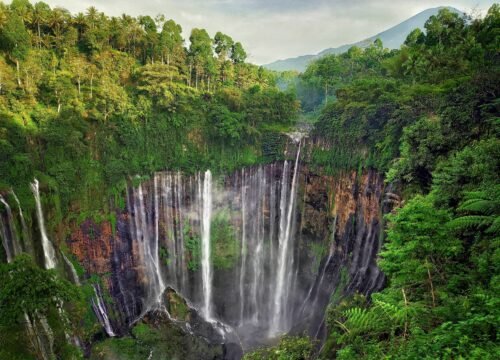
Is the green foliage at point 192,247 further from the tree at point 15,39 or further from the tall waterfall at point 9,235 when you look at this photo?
the tree at point 15,39

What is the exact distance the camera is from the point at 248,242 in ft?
78.5

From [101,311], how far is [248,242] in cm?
1003

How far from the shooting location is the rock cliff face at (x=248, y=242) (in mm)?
19234

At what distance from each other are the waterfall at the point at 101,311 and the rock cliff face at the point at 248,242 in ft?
1.51

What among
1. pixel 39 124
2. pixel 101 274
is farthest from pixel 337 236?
pixel 39 124

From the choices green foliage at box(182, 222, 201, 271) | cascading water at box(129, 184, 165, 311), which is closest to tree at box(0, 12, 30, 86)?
cascading water at box(129, 184, 165, 311)

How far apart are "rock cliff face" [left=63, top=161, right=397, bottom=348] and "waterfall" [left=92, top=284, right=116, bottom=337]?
0.46 meters

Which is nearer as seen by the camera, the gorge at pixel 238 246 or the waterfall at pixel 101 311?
the waterfall at pixel 101 311

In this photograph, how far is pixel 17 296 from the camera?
7512 mm

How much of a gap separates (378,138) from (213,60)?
1683 cm

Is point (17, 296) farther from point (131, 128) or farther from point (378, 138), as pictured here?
point (378, 138)

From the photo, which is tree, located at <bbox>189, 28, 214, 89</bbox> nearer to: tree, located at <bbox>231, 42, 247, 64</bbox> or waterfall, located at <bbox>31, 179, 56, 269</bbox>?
tree, located at <bbox>231, 42, 247, 64</bbox>

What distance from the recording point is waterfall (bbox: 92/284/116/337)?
1883 centimetres

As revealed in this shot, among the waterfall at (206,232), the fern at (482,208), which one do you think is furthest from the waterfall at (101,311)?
the fern at (482,208)
